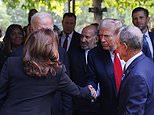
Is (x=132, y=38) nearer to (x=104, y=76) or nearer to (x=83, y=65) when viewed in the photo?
(x=104, y=76)

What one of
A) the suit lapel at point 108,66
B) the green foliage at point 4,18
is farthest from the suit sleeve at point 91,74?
the green foliage at point 4,18

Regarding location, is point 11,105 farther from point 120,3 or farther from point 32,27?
point 120,3

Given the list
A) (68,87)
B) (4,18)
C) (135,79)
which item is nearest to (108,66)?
(68,87)

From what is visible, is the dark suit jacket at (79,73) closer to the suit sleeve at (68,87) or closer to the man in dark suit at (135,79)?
the suit sleeve at (68,87)

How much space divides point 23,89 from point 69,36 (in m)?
3.20

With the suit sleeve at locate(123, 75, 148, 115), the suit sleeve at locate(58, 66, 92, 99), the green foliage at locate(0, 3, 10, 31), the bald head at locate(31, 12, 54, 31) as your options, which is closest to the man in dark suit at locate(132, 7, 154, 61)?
the bald head at locate(31, 12, 54, 31)

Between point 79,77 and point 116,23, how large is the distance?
1491mm

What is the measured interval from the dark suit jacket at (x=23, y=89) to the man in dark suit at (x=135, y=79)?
570mm

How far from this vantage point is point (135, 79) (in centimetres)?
319

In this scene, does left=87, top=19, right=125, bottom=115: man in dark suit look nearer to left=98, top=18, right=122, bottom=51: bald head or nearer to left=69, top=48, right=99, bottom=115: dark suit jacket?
left=98, top=18, right=122, bottom=51: bald head

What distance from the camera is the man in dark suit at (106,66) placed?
4090 millimetres

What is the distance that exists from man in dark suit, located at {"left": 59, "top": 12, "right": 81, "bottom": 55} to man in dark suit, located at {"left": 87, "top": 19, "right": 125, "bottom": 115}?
1.50 m

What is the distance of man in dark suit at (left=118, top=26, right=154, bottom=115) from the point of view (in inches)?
125

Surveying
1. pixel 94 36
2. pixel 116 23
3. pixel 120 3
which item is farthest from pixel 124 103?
pixel 120 3
